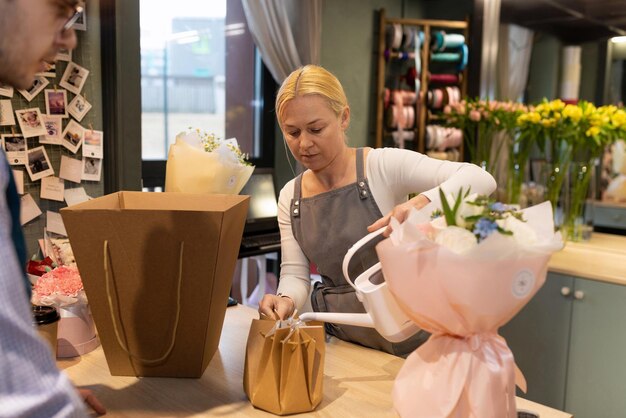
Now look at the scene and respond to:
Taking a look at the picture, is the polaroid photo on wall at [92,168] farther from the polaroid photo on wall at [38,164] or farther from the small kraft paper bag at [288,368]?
the small kraft paper bag at [288,368]

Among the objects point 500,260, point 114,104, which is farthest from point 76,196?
point 500,260

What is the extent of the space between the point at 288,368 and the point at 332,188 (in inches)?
27.8

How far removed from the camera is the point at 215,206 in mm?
1410

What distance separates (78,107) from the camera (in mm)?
2045

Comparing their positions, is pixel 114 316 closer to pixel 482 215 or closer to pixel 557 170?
pixel 482 215

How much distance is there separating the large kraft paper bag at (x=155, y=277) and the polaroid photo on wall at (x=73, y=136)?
2.60 ft

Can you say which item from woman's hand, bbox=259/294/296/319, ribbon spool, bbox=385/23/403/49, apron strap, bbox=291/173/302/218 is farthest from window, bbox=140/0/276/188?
woman's hand, bbox=259/294/296/319

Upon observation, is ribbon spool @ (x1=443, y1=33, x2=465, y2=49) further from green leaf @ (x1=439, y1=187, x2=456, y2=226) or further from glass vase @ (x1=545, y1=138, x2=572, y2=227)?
green leaf @ (x1=439, y1=187, x2=456, y2=226)

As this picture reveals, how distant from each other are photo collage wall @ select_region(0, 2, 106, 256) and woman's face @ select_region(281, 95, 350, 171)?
81 cm

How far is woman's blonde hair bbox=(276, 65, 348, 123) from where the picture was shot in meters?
1.58

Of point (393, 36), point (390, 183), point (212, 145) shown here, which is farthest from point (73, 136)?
point (393, 36)

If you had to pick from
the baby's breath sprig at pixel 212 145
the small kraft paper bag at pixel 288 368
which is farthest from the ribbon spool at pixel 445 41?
the small kraft paper bag at pixel 288 368

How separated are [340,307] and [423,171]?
17.4 inches

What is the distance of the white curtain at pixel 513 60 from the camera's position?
3754 mm
